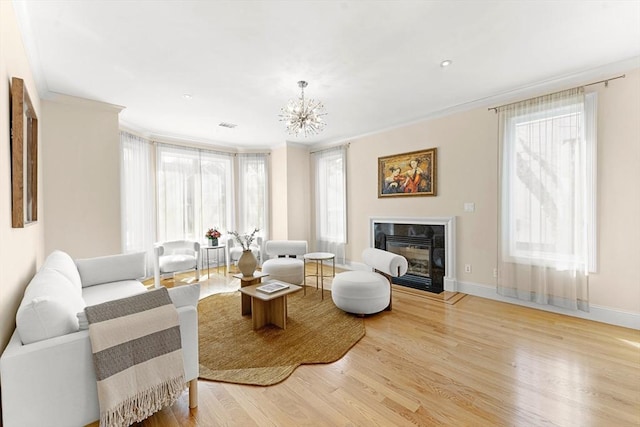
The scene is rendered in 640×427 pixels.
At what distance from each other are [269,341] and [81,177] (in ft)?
10.8

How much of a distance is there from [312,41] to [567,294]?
12.7 feet

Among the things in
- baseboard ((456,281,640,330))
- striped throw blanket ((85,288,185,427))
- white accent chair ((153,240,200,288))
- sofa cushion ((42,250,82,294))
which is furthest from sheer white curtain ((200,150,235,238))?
baseboard ((456,281,640,330))

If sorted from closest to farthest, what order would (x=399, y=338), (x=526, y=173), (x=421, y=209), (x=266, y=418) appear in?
1. (x=266, y=418)
2. (x=399, y=338)
3. (x=526, y=173)
4. (x=421, y=209)

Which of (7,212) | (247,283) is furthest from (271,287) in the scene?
(7,212)

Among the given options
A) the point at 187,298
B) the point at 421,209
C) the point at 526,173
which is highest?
the point at 526,173

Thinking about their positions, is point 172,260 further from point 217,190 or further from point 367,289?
point 367,289

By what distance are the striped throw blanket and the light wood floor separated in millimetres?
328

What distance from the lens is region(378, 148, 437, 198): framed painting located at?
4.17m

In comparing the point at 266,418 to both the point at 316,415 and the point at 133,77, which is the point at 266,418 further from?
the point at 133,77

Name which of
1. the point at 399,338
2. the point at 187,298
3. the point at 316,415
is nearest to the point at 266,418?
the point at 316,415

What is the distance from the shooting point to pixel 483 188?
368 cm

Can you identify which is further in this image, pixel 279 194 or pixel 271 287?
pixel 279 194

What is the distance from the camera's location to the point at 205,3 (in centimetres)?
184

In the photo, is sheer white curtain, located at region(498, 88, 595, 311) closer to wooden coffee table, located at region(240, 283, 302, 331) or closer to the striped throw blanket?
wooden coffee table, located at region(240, 283, 302, 331)
